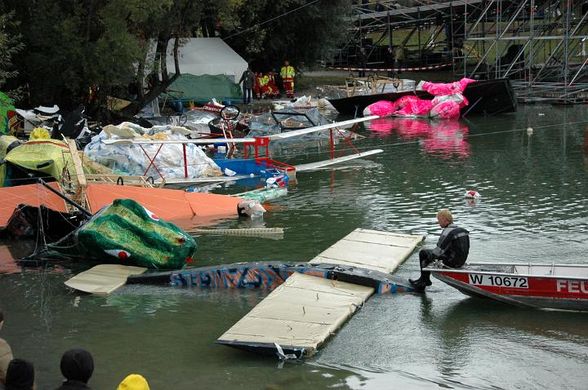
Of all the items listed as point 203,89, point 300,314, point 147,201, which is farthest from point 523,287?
point 203,89

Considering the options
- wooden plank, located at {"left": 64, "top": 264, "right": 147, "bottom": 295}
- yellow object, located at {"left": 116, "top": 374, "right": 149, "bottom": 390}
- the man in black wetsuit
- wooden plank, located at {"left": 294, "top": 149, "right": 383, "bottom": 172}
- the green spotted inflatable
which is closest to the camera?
yellow object, located at {"left": 116, "top": 374, "right": 149, "bottom": 390}

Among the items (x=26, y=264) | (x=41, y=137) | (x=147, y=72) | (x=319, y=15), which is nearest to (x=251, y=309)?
(x=26, y=264)

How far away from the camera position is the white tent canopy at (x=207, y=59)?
39281mm

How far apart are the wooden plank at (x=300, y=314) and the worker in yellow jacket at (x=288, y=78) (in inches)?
1200

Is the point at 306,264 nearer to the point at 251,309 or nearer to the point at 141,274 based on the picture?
the point at 251,309

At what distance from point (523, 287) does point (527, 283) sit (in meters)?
0.08

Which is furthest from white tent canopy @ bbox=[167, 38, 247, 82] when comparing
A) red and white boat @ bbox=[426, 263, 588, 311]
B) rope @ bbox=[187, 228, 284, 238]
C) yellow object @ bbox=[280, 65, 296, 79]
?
red and white boat @ bbox=[426, 263, 588, 311]

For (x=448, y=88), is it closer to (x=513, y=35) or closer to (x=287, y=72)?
(x=287, y=72)

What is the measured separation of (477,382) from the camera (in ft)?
29.4

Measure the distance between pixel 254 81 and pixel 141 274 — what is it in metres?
28.9

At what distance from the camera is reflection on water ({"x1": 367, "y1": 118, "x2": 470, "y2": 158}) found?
1031 inches

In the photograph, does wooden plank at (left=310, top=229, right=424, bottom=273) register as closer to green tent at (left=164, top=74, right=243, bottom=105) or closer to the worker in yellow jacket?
green tent at (left=164, top=74, right=243, bottom=105)

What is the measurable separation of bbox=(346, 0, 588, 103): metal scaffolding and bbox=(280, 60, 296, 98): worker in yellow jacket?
341 inches

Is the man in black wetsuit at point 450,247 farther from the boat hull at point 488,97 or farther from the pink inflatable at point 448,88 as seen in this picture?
the pink inflatable at point 448,88
